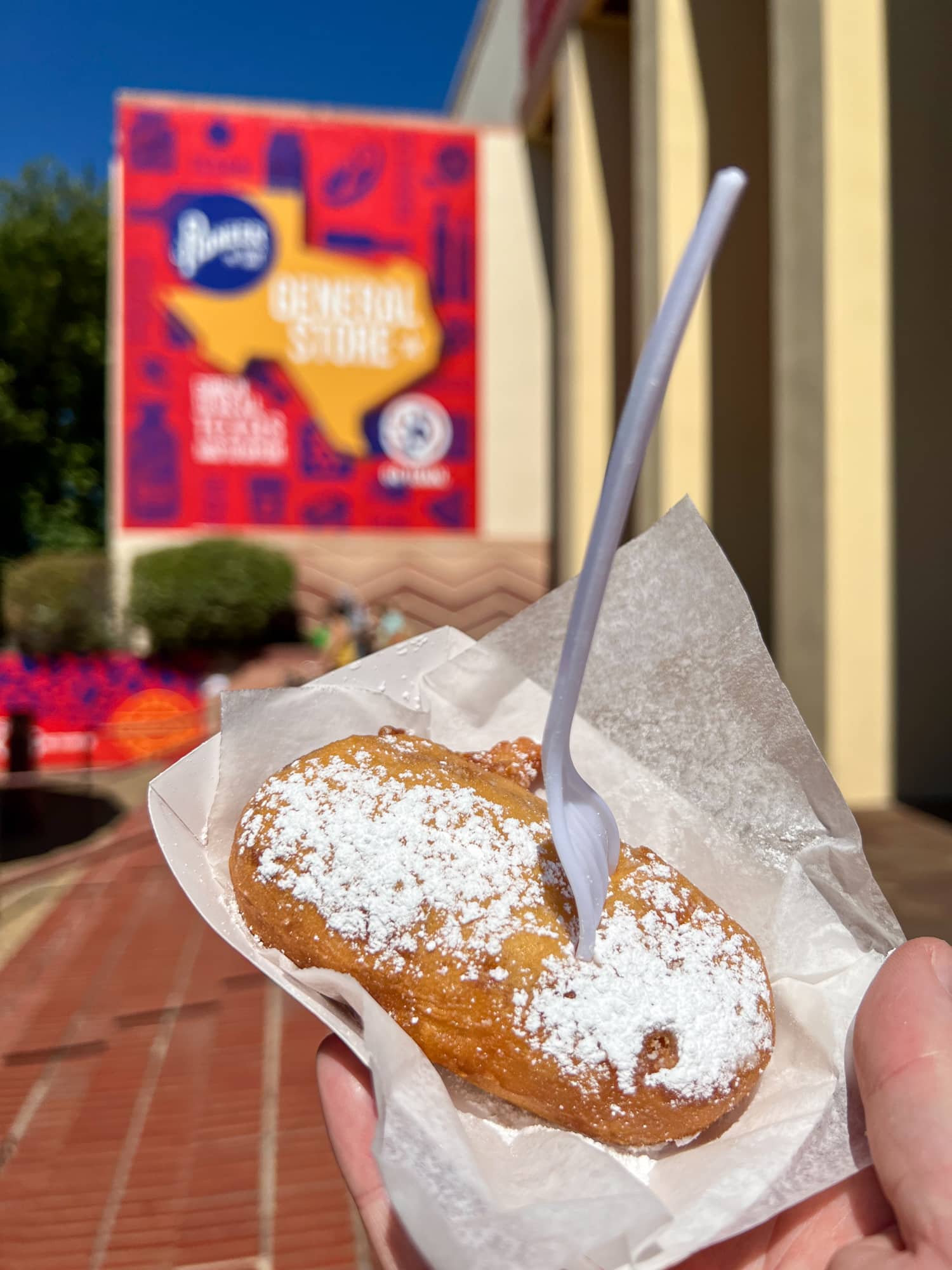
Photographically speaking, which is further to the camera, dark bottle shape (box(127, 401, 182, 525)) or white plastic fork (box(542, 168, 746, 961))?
dark bottle shape (box(127, 401, 182, 525))

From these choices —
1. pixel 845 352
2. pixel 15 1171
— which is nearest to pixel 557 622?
pixel 15 1171

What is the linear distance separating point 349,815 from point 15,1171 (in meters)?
1.76

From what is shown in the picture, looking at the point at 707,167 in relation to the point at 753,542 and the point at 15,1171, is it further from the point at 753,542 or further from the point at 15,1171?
the point at 15,1171

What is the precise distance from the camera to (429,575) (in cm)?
1468

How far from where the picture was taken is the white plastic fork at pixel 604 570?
95cm

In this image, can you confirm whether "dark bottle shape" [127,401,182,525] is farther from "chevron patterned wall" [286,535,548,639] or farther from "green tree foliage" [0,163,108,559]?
"green tree foliage" [0,163,108,559]

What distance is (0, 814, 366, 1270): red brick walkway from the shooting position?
87.7 inches

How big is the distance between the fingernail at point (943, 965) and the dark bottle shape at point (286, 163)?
14.8m

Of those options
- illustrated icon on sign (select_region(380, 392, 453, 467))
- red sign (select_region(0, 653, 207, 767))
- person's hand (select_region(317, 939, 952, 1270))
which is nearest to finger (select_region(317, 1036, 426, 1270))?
person's hand (select_region(317, 939, 952, 1270))

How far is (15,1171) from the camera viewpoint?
8.08ft

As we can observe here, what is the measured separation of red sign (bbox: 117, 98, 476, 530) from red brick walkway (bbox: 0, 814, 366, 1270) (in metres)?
11.0

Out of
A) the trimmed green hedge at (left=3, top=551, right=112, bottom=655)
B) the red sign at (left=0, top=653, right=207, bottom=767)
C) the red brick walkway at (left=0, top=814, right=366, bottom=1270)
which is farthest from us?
the trimmed green hedge at (left=3, top=551, right=112, bottom=655)

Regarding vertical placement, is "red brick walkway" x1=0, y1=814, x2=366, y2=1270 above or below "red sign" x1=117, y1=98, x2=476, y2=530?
below

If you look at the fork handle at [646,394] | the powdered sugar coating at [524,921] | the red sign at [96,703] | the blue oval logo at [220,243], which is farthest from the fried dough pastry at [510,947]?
the blue oval logo at [220,243]
